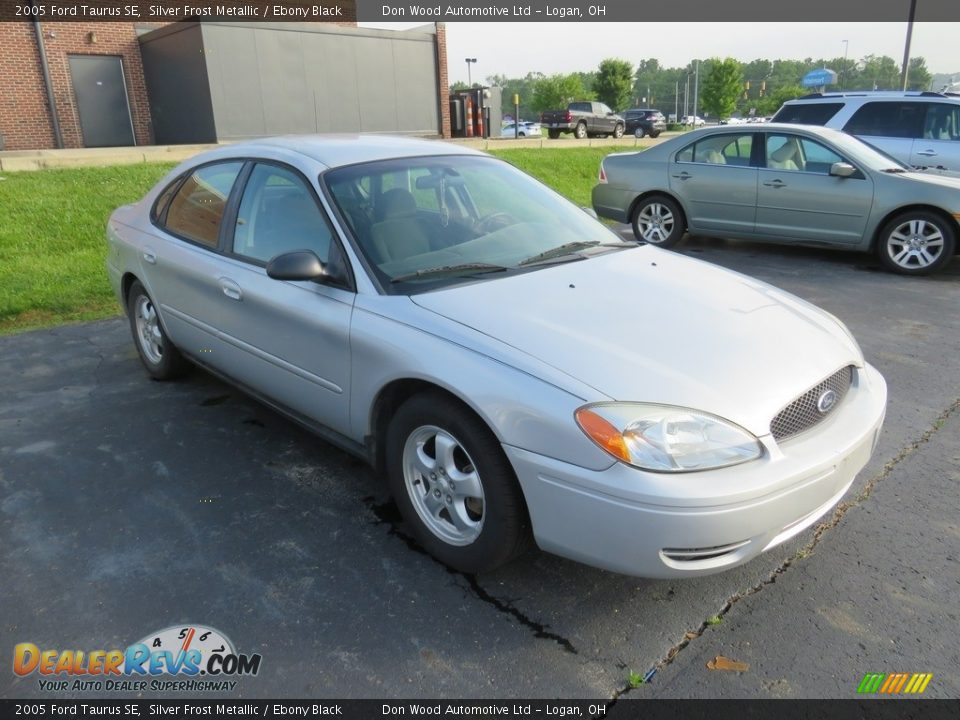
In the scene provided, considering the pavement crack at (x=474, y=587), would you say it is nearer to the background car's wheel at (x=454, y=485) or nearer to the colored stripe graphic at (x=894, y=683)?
the background car's wheel at (x=454, y=485)

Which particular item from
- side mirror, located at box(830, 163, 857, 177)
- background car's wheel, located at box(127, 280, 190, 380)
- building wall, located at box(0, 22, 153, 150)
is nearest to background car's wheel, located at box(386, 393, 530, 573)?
background car's wheel, located at box(127, 280, 190, 380)

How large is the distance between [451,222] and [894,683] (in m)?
2.51

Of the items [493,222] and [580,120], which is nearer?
[493,222]

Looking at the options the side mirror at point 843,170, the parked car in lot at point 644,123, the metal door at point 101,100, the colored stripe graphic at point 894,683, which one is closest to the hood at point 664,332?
the colored stripe graphic at point 894,683

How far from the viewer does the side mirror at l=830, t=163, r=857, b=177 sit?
25.4 ft

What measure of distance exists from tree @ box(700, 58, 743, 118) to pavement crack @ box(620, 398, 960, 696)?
7536 centimetres

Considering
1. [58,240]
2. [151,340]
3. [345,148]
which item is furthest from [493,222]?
[58,240]

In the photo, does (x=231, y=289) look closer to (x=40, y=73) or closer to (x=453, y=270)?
(x=453, y=270)

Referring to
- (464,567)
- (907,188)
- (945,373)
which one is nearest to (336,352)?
(464,567)

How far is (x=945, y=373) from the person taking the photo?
4895 millimetres

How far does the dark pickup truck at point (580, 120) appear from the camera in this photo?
32125 millimetres

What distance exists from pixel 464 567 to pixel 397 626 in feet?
1.13

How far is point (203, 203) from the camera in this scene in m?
4.18
